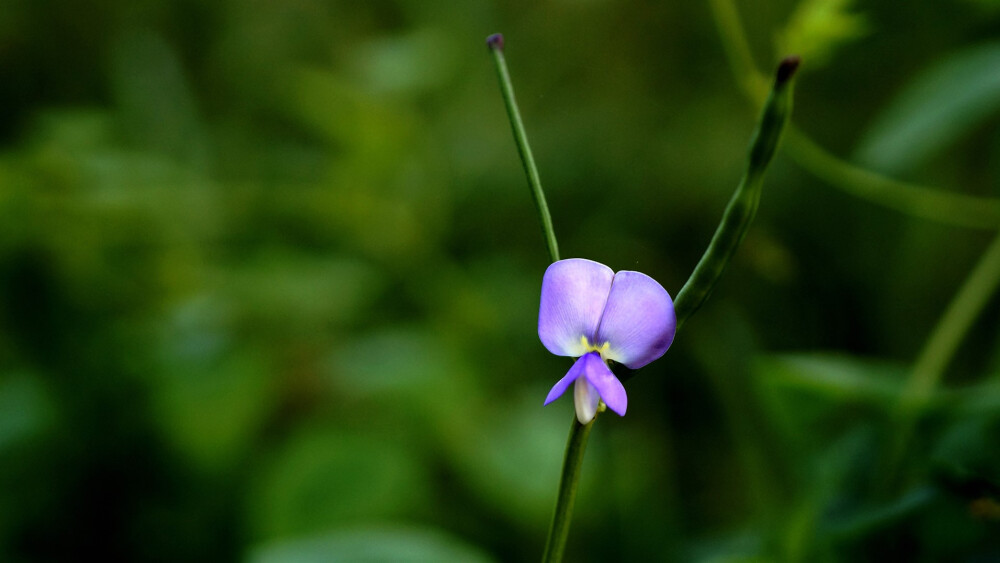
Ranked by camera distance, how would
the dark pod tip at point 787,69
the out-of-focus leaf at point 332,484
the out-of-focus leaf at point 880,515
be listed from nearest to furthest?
the dark pod tip at point 787,69 < the out-of-focus leaf at point 880,515 < the out-of-focus leaf at point 332,484

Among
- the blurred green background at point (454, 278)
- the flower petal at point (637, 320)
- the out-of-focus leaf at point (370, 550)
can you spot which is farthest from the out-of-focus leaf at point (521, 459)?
the flower petal at point (637, 320)

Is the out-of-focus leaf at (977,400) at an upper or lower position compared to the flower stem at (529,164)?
upper

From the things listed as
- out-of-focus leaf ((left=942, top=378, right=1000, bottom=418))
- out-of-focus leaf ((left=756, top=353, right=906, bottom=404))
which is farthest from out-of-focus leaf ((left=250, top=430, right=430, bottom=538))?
out-of-focus leaf ((left=942, top=378, right=1000, bottom=418))

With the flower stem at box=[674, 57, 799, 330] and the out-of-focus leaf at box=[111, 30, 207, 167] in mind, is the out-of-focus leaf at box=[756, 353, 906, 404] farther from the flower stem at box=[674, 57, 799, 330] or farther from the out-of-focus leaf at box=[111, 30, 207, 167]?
the out-of-focus leaf at box=[111, 30, 207, 167]

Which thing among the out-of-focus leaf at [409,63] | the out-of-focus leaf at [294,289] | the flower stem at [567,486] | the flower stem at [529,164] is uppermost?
the out-of-focus leaf at [409,63]

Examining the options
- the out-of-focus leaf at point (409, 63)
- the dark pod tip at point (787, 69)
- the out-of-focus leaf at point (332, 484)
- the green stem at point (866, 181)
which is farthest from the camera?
the out-of-focus leaf at point (409, 63)

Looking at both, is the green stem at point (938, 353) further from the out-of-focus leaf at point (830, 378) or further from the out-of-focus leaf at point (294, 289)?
the out-of-focus leaf at point (294, 289)

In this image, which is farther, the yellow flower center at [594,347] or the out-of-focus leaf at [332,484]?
the out-of-focus leaf at [332,484]

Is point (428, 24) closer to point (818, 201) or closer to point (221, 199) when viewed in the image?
point (221, 199)
